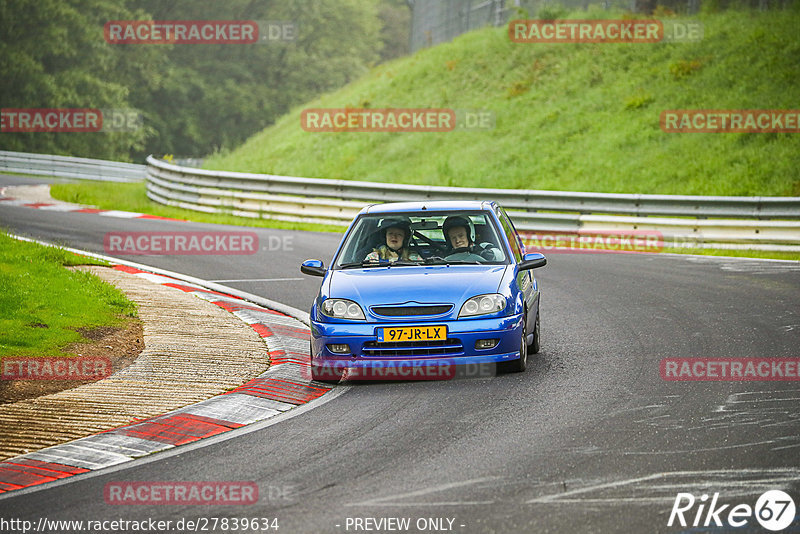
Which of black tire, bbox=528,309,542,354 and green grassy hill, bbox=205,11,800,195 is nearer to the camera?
black tire, bbox=528,309,542,354

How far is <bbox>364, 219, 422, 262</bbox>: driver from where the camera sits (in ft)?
32.1

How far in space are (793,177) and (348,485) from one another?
777 inches

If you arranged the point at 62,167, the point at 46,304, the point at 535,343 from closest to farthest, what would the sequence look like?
the point at 535,343, the point at 46,304, the point at 62,167

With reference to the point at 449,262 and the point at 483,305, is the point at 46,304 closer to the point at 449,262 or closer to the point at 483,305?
the point at 449,262

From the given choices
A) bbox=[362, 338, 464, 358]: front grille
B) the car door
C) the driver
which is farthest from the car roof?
bbox=[362, 338, 464, 358]: front grille

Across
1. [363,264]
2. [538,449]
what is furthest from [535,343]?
[538,449]

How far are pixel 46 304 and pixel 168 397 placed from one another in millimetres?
3808

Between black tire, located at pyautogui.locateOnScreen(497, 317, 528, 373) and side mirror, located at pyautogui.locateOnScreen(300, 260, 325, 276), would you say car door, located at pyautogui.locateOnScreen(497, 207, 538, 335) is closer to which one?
black tire, located at pyautogui.locateOnScreen(497, 317, 528, 373)

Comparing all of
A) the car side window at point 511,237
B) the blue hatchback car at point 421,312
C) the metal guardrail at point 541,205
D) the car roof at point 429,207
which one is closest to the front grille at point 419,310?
the blue hatchback car at point 421,312

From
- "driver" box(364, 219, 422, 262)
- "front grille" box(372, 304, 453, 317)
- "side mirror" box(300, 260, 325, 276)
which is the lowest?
"front grille" box(372, 304, 453, 317)

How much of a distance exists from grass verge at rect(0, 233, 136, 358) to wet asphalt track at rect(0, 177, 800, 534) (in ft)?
11.2

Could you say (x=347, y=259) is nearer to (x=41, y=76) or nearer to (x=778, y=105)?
(x=778, y=105)

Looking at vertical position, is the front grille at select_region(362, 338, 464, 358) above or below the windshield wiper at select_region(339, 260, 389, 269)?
below

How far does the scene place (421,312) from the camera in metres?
8.68
